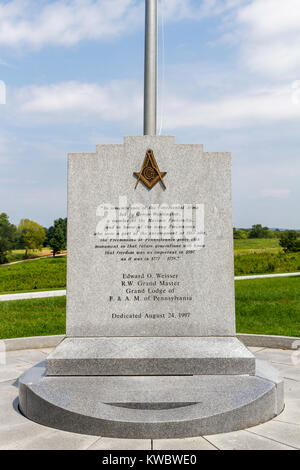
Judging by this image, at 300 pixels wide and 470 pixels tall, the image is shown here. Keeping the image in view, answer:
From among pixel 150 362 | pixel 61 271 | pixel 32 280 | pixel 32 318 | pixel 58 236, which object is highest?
pixel 58 236

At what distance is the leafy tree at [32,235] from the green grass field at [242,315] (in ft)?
153

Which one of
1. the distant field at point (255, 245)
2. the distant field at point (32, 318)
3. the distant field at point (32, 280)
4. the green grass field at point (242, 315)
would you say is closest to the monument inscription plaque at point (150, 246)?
the green grass field at point (242, 315)

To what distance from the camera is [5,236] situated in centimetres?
5653

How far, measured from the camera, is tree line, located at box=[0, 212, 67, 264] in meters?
52.6

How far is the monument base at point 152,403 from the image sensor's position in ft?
12.9

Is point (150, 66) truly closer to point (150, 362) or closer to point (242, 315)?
point (150, 362)

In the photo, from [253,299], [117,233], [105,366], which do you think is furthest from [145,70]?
[253,299]

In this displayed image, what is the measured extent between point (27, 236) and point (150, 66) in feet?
183

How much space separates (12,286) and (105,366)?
86.5 feet

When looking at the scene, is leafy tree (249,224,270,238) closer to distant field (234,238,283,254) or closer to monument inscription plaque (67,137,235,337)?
distant field (234,238,283,254)

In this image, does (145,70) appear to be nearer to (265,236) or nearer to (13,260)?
(265,236)

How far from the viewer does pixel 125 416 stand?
3988mm

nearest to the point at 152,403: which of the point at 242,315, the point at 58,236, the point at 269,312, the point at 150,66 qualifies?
the point at 150,66

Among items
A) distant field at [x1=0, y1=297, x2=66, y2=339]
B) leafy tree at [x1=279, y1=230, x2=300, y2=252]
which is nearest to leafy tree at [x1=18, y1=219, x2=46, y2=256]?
leafy tree at [x1=279, y1=230, x2=300, y2=252]
